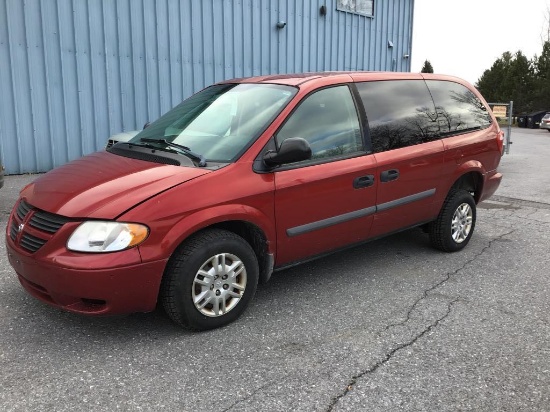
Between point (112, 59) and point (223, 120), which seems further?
point (112, 59)

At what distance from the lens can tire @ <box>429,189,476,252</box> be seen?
4793 mm

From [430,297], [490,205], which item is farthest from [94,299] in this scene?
[490,205]

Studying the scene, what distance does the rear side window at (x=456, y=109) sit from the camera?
4723 millimetres

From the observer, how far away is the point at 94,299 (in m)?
2.89

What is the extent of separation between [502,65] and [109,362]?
45987 millimetres

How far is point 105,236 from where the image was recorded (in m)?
2.85

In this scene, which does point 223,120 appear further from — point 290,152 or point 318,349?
point 318,349

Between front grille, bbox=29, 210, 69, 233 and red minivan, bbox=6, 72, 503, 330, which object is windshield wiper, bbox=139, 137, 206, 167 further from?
front grille, bbox=29, 210, 69, 233

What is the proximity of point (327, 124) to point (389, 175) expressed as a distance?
2.31 ft

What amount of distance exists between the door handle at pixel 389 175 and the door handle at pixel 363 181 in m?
0.13

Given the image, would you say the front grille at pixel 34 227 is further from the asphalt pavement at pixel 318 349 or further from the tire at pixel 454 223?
the tire at pixel 454 223

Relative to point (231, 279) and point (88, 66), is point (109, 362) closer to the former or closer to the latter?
point (231, 279)

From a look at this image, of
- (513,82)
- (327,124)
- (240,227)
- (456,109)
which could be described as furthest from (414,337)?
(513,82)

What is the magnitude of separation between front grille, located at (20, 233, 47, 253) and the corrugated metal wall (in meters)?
6.13
